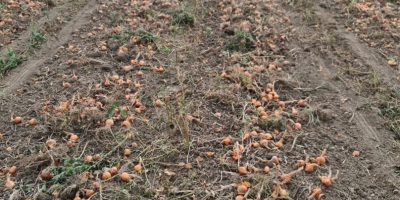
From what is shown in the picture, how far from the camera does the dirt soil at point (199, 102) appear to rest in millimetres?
3211

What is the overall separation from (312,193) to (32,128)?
101 inches

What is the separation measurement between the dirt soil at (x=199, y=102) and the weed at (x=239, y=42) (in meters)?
0.03

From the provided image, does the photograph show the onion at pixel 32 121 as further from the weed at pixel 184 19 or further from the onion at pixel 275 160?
the weed at pixel 184 19

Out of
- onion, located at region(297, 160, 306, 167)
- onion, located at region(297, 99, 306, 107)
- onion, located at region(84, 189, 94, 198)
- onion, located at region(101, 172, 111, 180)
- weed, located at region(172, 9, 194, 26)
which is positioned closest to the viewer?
onion, located at region(84, 189, 94, 198)

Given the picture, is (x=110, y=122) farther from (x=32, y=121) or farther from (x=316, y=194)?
(x=316, y=194)

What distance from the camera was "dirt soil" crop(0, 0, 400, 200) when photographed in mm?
3211

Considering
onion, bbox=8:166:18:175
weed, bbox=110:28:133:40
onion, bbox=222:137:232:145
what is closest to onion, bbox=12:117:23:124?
onion, bbox=8:166:18:175

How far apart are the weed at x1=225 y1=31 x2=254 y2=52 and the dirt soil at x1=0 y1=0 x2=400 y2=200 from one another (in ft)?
0.09

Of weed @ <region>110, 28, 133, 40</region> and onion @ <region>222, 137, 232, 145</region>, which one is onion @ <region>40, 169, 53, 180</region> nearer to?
onion @ <region>222, 137, 232, 145</region>

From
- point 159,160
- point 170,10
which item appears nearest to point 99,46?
point 170,10

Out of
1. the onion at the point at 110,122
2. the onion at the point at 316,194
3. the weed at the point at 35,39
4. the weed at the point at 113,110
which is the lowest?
the onion at the point at 316,194

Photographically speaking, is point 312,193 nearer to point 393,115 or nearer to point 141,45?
point 393,115

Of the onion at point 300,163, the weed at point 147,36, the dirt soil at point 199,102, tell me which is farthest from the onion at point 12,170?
the weed at point 147,36

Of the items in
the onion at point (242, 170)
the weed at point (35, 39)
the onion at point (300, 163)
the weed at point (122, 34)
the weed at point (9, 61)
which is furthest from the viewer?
the weed at point (122, 34)
